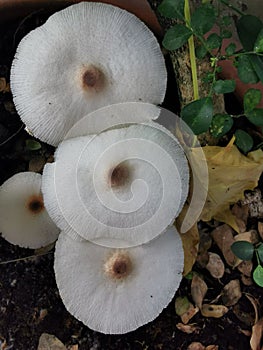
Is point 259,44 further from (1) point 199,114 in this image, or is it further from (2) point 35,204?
(2) point 35,204

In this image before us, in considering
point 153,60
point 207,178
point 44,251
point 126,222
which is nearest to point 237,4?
point 153,60

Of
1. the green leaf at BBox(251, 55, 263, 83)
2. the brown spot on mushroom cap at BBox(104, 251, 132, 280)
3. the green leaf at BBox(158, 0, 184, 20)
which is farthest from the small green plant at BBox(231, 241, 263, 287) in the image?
the green leaf at BBox(158, 0, 184, 20)

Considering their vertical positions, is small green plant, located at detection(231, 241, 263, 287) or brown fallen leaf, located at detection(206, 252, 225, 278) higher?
small green plant, located at detection(231, 241, 263, 287)

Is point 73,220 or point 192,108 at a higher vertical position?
point 192,108

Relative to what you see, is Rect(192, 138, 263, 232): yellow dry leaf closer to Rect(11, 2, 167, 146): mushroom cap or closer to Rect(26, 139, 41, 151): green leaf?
Rect(11, 2, 167, 146): mushroom cap

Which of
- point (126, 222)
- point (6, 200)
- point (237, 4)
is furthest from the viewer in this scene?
point (237, 4)

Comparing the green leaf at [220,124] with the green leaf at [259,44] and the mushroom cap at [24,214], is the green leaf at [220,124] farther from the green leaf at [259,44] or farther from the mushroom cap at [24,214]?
the mushroom cap at [24,214]

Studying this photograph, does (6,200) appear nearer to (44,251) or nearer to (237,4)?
(44,251)
